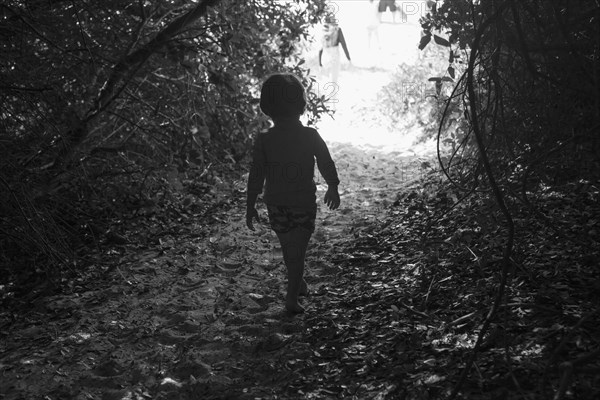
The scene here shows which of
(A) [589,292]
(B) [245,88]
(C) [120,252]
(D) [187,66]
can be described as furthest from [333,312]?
(B) [245,88]

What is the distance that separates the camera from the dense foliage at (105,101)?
4.21 meters

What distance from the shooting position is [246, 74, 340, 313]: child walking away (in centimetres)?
407

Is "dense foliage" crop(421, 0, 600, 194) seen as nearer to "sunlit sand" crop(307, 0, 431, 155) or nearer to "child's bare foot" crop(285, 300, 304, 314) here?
"child's bare foot" crop(285, 300, 304, 314)

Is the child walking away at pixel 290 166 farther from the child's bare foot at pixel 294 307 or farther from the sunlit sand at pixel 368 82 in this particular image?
the sunlit sand at pixel 368 82

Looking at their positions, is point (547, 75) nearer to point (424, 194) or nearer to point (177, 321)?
point (177, 321)

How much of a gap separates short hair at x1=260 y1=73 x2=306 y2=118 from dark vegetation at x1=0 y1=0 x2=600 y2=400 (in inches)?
44.2

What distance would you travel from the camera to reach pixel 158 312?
4.26m

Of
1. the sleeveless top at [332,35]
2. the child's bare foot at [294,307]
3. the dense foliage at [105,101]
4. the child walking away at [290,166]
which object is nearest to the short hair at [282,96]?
the child walking away at [290,166]

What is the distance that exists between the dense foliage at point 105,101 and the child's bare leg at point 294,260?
1.58 metres

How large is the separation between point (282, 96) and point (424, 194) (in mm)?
3155

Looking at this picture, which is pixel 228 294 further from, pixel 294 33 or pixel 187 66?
pixel 294 33

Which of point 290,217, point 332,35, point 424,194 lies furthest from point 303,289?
point 332,35

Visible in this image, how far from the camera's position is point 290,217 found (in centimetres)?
411

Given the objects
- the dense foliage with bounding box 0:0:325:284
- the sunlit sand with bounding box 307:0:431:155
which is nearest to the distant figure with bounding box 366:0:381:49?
the sunlit sand with bounding box 307:0:431:155
